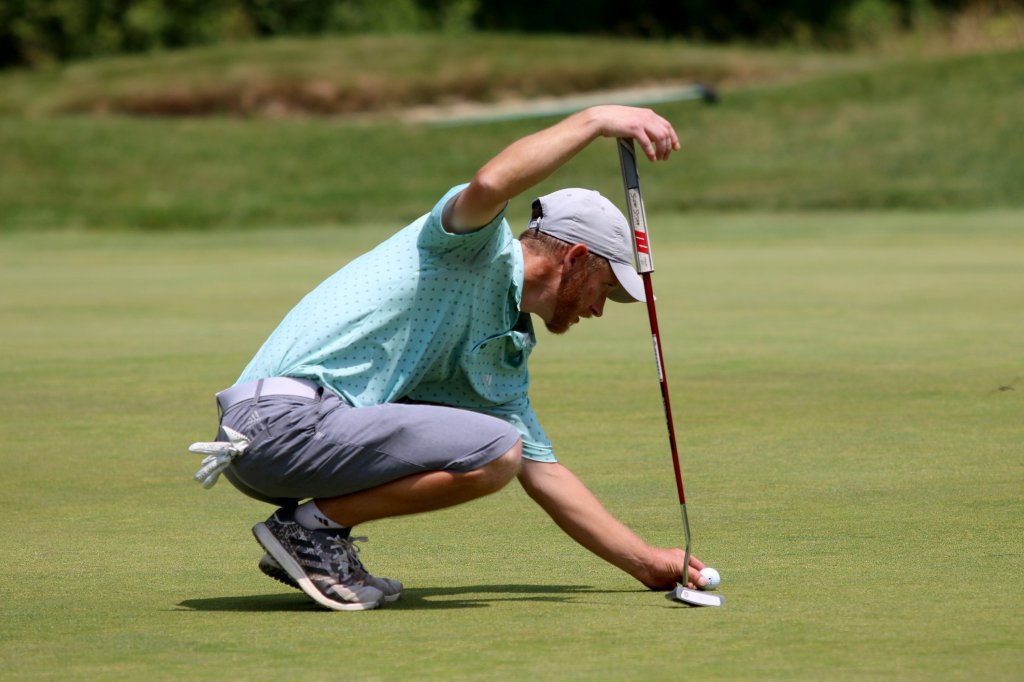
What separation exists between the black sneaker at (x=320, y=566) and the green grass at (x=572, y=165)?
20143 mm

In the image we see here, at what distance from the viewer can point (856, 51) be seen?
1716 inches

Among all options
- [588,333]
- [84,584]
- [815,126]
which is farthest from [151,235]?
[84,584]

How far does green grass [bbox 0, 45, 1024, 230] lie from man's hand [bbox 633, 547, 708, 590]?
20.0 meters

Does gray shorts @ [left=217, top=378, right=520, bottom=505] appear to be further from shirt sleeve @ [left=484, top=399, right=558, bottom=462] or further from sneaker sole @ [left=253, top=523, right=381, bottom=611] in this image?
shirt sleeve @ [left=484, top=399, right=558, bottom=462]

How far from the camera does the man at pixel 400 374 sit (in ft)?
15.2

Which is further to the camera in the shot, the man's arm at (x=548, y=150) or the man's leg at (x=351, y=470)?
the man's leg at (x=351, y=470)

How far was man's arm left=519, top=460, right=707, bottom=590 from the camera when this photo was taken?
4.91 m

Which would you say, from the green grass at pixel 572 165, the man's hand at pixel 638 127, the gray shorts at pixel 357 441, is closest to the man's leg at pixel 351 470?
the gray shorts at pixel 357 441

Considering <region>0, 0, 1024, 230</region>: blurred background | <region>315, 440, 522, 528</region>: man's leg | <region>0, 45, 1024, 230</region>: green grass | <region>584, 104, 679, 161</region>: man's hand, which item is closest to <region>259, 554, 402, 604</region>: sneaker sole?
<region>315, 440, 522, 528</region>: man's leg

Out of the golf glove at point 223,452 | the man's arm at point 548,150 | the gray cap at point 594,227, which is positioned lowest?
the golf glove at point 223,452

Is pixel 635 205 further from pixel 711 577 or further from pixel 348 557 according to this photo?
pixel 348 557

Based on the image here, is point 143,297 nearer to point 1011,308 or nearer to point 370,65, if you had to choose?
point 1011,308

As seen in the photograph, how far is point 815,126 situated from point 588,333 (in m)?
19.3

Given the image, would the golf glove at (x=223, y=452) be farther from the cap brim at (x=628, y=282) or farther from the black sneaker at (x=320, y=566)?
the cap brim at (x=628, y=282)
